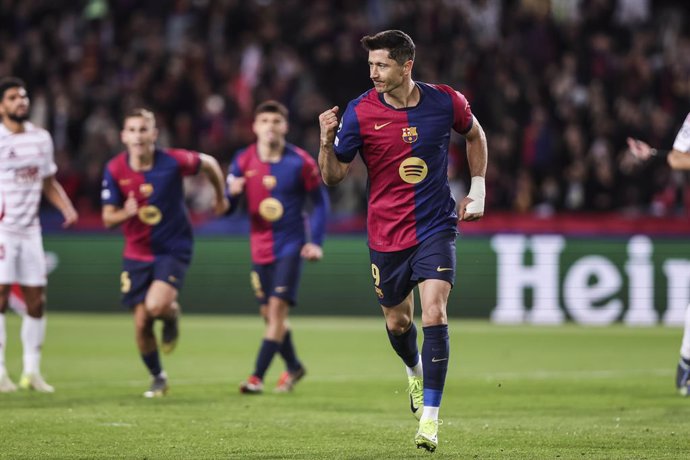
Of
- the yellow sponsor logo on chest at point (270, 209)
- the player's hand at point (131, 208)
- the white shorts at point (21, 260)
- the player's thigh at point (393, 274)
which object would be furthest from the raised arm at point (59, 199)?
the player's thigh at point (393, 274)

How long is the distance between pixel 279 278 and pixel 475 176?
402cm

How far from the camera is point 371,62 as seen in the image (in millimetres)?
8766

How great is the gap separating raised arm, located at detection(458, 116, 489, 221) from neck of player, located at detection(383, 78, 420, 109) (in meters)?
0.44

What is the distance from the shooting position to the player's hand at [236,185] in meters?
12.9

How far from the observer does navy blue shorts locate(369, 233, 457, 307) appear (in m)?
8.76

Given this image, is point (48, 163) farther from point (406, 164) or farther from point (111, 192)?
point (406, 164)

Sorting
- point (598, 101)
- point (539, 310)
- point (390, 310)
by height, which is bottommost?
point (539, 310)

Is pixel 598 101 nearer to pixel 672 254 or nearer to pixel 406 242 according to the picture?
pixel 672 254

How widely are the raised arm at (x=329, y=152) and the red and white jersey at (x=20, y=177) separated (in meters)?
4.60

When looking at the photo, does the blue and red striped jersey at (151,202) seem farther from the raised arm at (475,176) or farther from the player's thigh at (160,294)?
the raised arm at (475,176)

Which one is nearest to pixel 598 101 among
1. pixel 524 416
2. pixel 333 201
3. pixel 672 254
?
pixel 672 254

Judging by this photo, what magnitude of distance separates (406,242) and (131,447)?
2.25 meters

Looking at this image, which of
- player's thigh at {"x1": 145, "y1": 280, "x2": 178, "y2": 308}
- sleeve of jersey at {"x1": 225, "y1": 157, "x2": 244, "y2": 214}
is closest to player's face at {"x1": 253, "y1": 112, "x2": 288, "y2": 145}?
sleeve of jersey at {"x1": 225, "y1": 157, "x2": 244, "y2": 214}

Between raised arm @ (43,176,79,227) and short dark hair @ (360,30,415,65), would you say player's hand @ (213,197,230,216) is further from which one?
short dark hair @ (360,30,415,65)
